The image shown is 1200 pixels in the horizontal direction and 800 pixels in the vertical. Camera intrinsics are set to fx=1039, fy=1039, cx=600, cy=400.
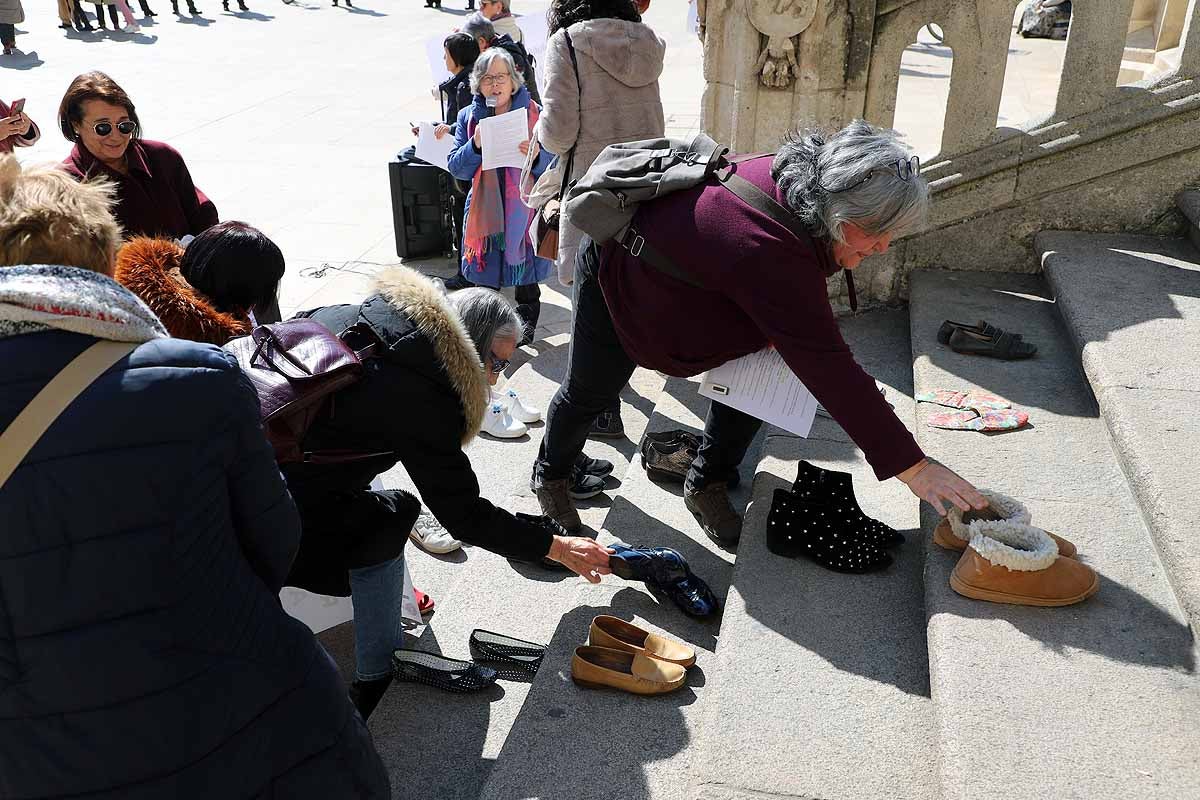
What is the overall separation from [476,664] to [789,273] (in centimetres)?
161

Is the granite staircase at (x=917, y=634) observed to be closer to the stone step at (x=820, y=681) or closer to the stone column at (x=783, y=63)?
the stone step at (x=820, y=681)

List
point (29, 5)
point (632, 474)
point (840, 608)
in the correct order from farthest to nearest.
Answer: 1. point (29, 5)
2. point (632, 474)
3. point (840, 608)

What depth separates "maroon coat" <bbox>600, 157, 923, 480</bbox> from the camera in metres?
2.82

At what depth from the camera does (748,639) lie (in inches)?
116

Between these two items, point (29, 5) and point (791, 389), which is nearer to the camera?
point (791, 389)

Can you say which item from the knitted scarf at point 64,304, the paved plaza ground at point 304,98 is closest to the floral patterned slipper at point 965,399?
the knitted scarf at point 64,304

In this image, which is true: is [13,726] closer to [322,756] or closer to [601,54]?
[322,756]

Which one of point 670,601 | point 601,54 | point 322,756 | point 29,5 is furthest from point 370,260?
point 29,5

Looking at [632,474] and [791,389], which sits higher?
[791,389]

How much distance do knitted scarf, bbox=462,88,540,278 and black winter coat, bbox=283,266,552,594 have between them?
309cm

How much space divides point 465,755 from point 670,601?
839 mm

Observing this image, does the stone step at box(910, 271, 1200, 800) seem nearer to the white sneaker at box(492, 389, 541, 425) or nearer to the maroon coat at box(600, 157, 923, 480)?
the maroon coat at box(600, 157, 923, 480)

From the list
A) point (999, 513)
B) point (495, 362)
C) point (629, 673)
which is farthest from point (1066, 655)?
point (495, 362)

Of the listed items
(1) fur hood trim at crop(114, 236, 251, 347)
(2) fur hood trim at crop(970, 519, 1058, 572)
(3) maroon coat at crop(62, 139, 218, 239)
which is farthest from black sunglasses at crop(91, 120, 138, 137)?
(2) fur hood trim at crop(970, 519, 1058, 572)
